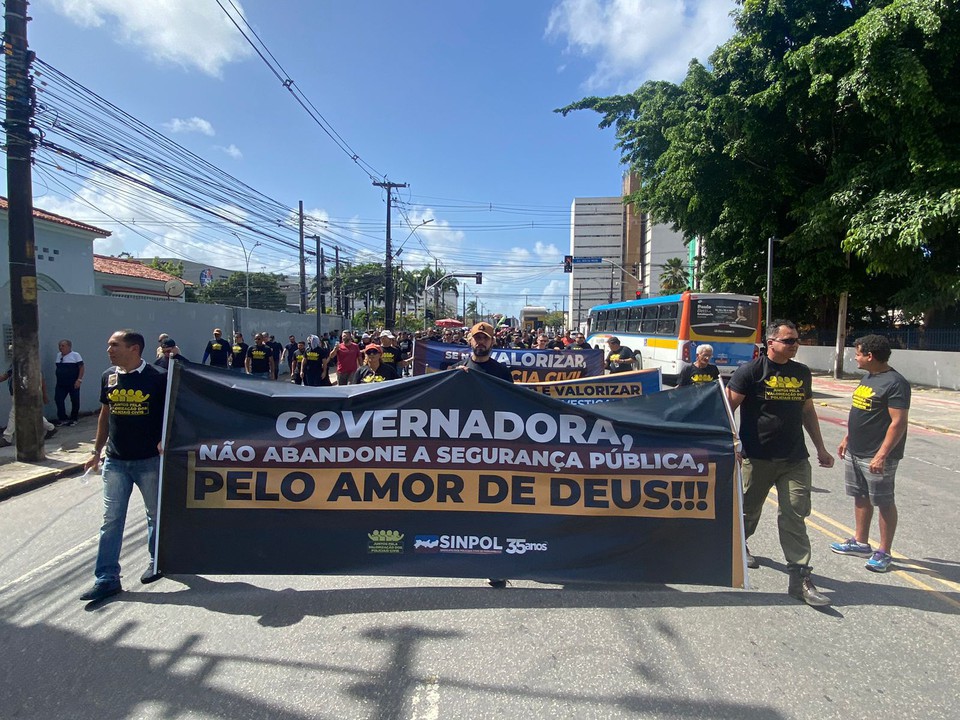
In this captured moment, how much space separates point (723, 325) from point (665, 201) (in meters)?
8.95

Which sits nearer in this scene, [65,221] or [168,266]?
[65,221]

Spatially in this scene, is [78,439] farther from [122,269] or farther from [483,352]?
[122,269]

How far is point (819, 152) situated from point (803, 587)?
2425cm

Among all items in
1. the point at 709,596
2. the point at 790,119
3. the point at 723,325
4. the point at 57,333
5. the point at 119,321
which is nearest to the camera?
the point at 709,596

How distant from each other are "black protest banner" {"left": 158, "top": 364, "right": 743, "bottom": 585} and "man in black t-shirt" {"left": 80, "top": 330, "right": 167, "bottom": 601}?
174 millimetres

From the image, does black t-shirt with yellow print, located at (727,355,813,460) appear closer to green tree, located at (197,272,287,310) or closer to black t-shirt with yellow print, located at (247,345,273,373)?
black t-shirt with yellow print, located at (247,345,273,373)

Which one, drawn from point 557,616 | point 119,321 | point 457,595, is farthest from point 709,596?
point 119,321

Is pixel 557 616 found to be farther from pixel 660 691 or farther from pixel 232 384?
pixel 232 384

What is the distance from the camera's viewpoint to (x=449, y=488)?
4023 millimetres

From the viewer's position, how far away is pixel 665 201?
82.7 feet

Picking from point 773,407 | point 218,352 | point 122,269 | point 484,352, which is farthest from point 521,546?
point 122,269

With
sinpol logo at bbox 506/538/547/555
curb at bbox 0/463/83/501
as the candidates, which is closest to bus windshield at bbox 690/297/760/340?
sinpol logo at bbox 506/538/547/555

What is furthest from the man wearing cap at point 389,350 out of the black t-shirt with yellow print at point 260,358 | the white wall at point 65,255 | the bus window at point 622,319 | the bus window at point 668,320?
the white wall at point 65,255

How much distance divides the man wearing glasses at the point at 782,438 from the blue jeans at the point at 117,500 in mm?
4038
